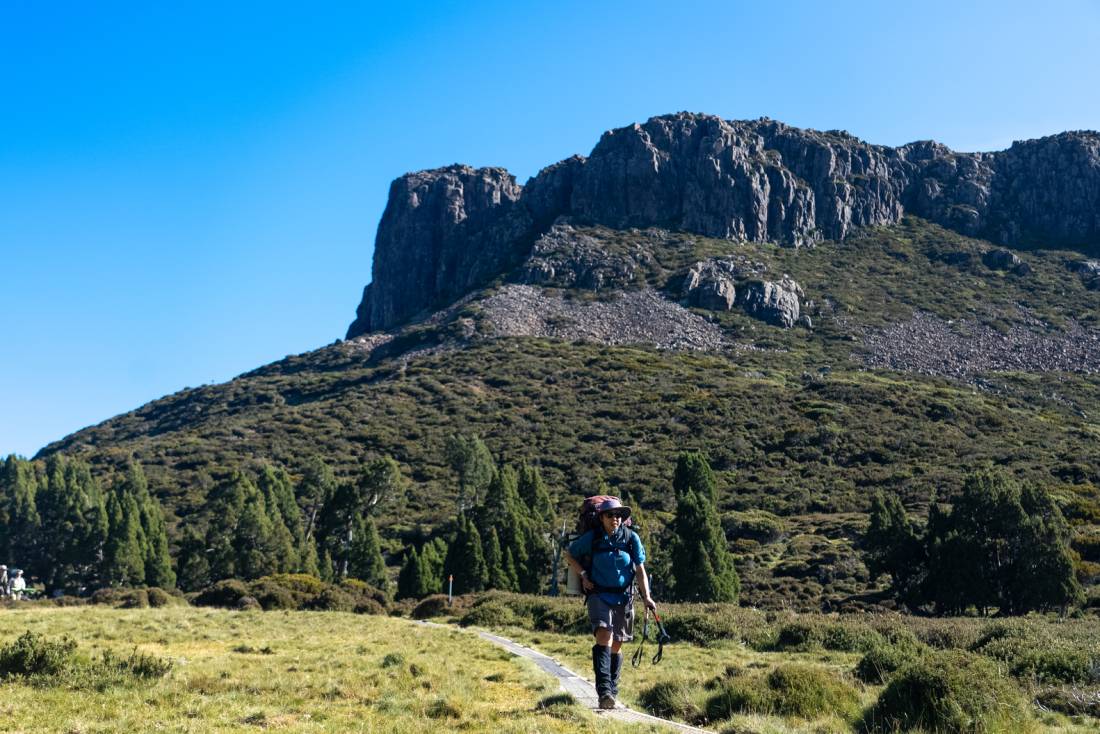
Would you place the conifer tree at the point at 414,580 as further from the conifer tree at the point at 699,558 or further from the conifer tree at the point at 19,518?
the conifer tree at the point at 19,518

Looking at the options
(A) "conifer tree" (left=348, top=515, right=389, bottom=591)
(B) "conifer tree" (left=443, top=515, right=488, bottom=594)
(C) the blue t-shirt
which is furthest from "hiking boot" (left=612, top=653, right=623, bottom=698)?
(A) "conifer tree" (left=348, top=515, right=389, bottom=591)

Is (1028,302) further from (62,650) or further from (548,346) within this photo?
(62,650)

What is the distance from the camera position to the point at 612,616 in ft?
27.1

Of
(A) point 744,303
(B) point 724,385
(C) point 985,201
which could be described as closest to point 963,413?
(B) point 724,385

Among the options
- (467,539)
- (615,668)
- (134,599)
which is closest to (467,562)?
(467,539)

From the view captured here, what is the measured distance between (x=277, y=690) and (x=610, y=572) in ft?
16.5

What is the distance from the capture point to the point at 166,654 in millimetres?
16312

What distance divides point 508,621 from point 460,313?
110272mm

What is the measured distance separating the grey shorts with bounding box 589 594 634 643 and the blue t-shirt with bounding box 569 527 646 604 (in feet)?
0.21

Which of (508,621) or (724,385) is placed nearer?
(508,621)

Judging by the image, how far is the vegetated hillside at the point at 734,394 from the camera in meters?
62.4

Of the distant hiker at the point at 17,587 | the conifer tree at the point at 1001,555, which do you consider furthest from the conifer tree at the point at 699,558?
the distant hiker at the point at 17,587

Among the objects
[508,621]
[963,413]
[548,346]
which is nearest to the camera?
[508,621]

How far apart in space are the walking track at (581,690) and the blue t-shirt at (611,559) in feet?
3.92
